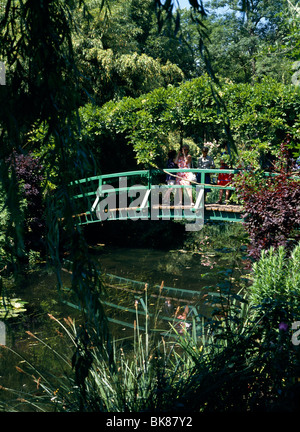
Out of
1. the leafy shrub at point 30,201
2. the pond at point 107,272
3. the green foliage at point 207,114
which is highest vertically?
the green foliage at point 207,114

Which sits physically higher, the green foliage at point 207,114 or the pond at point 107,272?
the green foliage at point 207,114

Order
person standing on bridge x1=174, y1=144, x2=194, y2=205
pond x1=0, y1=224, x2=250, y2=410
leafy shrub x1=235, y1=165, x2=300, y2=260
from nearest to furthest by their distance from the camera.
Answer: pond x1=0, y1=224, x2=250, y2=410 → leafy shrub x1=235, y1=165, x2=300, y2=260 → person standing on bridge x1=174, y1=144, x2=194, y2=205

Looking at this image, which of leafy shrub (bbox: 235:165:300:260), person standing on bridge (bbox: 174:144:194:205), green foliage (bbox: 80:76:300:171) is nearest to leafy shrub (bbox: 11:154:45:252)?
green foliage (bbox: 80:76:300:171)

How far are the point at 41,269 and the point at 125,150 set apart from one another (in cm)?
504

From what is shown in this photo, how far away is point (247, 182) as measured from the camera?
8.10m

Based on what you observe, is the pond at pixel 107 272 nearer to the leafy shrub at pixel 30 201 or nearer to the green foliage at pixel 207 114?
the leafy shrub at pixel 30 201

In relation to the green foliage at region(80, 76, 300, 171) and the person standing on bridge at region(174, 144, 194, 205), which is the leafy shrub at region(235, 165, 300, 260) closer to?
the green foliage at region(80, 76, 300, 171)

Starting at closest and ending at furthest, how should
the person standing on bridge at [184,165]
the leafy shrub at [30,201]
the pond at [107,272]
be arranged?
the pond at [107,272]
the person standing on bridge at [184,165]
the leafy shrub at [30,201]

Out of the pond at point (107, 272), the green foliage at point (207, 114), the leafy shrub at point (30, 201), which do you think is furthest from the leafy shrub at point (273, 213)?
the leafy shrub at point (30, 201)

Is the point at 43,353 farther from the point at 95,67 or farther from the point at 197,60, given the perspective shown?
the point at 197,60

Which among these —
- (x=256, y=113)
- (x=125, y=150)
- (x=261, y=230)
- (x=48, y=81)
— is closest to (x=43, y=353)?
(x=261, y=230)

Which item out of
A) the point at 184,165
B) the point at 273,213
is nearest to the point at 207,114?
the point at 184,165

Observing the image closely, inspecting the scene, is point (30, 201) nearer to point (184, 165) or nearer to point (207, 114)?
point (184, 165)

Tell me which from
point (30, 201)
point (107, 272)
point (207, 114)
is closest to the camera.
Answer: point (207, 114)
